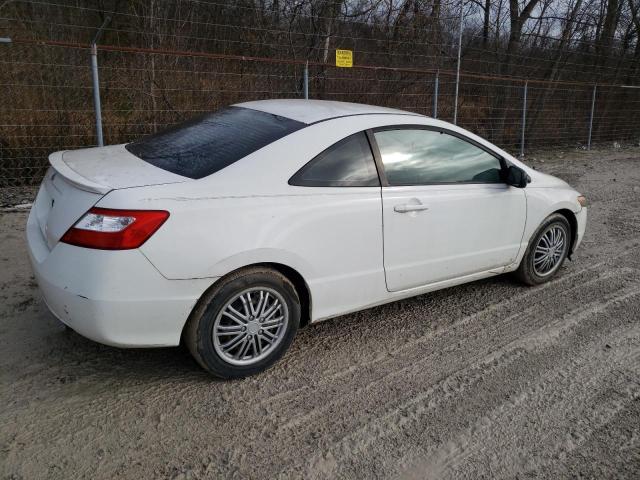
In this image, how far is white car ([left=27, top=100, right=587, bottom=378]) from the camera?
2699 mm

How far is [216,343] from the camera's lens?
298 cm

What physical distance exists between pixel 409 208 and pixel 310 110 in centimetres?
91

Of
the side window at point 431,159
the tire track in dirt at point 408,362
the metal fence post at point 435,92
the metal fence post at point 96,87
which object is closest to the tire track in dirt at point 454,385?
the tire track in dirt at point 408,362

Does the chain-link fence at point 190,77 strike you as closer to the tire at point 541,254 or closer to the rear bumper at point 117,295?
the rear bumper at point 117,295

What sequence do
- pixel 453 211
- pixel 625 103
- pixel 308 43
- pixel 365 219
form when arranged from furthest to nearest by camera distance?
pixel 625 103 < pixel 308 43 < pixel 453 211 < pixel 365 219

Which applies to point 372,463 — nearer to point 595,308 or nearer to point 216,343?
point 216,343

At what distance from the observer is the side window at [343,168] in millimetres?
3213

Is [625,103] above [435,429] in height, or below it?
above

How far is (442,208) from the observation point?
12.3 ft

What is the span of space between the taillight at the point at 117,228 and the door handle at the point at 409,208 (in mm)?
1467

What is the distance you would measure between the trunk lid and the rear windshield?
0.12 metres

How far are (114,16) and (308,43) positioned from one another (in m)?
3.45

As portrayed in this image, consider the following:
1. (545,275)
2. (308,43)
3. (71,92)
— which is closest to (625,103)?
(308,43)

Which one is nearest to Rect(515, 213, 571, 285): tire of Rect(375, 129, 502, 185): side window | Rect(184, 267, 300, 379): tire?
Rect(375, 129, 502, 185): side window
